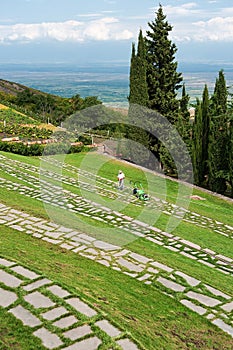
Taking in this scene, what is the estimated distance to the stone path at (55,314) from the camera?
20.2 ft

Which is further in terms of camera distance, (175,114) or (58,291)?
(175,114)

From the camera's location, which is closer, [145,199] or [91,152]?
[145,199]

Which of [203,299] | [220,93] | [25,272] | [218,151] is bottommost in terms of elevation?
[203,299]

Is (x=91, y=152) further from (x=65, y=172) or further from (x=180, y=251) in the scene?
(x=180, y=251)

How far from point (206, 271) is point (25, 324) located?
5.49 metres

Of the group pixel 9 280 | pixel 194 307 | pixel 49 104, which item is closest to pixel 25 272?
pixel 9 280

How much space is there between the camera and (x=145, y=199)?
54.9ft

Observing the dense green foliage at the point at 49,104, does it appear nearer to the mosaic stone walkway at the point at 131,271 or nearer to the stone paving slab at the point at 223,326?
the mosaic stone walkway at the point at 131,271

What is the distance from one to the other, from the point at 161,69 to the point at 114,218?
15.1 meters

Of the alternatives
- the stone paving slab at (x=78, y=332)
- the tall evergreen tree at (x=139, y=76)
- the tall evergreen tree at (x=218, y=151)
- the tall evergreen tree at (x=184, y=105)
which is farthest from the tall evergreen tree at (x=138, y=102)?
the stone paving slab at (x=78, y=332)

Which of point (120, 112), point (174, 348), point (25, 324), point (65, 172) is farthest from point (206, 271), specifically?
point (120, 112)

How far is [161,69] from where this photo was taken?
26.1 meters

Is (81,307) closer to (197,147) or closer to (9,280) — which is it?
(9,280)

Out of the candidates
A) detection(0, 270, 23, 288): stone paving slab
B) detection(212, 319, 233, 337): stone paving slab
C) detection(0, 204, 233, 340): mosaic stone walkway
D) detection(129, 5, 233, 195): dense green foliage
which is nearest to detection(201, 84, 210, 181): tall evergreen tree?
detection(129, 5, 233, 195): dense green foliage
